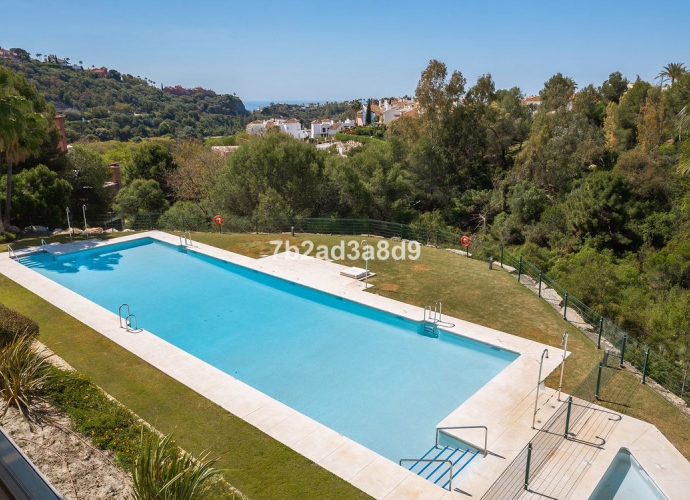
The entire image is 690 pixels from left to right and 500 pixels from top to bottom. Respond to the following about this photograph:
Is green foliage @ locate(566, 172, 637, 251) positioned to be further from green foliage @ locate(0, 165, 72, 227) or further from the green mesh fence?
green foliage @ locate(0, 165, 72, 227)

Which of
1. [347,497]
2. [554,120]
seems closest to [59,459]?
[347,497]

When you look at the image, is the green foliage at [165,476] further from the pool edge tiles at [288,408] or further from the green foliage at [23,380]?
the green foliage at [23,380]

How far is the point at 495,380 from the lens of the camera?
10.8 metres

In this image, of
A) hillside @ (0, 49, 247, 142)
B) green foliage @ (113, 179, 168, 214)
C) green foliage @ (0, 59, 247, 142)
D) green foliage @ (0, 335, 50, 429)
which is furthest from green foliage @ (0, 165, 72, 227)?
hillside @ (0, 49, 247, 142)

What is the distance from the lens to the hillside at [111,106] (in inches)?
3172

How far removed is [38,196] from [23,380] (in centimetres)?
1613

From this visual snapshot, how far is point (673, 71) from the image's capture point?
145ft

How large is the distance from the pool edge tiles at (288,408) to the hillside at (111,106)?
62981 millimetres

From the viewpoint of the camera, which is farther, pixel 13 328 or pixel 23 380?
pixel 13 328

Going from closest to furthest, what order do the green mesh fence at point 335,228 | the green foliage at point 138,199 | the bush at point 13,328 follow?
1. the bush at point 13,328
2. the green mesh fence at point 335,228
3. the green foliage at point 138,199

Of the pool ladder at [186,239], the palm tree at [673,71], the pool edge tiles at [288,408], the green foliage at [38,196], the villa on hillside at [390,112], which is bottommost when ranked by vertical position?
the pool edge tiles at [288,408]

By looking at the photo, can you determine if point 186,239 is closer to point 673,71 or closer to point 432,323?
point 432,323

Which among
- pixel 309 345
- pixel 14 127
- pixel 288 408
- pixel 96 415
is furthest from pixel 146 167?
pixel 288 408

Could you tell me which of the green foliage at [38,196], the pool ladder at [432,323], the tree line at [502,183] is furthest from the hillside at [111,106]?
the pool ladder at [432,323]
